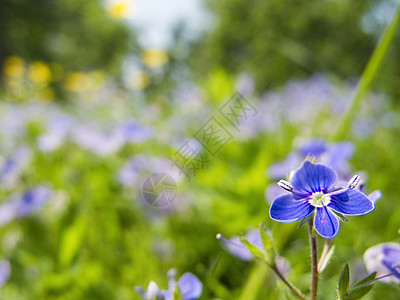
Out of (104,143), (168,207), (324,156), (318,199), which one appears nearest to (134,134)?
(104,143)

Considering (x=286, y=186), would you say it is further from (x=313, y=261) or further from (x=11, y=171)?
(x=11, y=171)

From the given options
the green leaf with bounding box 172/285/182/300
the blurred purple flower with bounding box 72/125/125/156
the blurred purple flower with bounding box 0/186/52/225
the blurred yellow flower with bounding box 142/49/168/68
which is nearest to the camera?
the green leaf with bounding box 172/285/182/300

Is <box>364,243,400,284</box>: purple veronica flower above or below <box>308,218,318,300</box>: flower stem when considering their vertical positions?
above

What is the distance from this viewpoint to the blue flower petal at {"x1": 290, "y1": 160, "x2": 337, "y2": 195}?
1.36ft

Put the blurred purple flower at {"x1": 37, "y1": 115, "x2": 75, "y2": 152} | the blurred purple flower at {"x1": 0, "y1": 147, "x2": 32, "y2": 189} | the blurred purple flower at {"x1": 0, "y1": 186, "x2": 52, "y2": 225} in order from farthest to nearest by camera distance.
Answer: the blurred purple flower at {"x1": 37, "y1": 115, "x2": 75, "y2": 152}
the blurred purple flower at {"x1": 0, "y1": 147, "x2": 32, "y2": 189}
the blurred purple flower at {"x1": 0, "y1": 186, "x2": 52, "y2": 225}

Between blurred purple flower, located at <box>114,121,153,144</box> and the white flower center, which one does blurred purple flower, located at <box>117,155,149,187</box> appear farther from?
the white flower center

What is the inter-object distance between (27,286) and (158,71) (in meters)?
3.25

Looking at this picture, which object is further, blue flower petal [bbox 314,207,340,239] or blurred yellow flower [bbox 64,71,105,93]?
blurred yellow flower [bbox 64,71,105,93]

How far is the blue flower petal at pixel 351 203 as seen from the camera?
0.39 meters

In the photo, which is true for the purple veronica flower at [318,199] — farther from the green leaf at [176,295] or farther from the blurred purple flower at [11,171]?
the blurred purple flower at [11,171]

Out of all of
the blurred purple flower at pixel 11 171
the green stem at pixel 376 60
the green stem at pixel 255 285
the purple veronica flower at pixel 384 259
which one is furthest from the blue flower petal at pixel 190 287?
the blurred purple flower at pixel 11 171

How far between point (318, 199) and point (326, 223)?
3 cm

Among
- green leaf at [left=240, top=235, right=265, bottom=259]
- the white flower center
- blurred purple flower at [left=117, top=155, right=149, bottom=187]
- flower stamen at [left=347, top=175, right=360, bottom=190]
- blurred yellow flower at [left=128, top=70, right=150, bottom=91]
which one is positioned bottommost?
green leaf at [left=240, top=235, right=265, bottom=259]

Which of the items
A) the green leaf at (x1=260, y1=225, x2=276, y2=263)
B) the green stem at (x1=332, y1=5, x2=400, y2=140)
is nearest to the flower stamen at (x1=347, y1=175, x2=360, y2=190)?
the green leaf at (x1=260, y1=225, x2=276, y2=263)
